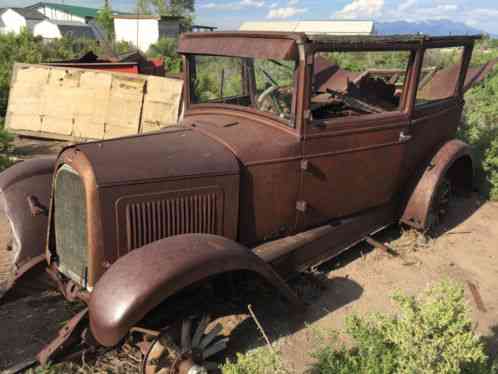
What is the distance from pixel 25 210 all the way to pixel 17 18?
152 ft

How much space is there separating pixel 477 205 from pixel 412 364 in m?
4.31

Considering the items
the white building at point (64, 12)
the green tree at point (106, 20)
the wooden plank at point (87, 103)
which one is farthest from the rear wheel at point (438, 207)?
the white building at point (64, 12)

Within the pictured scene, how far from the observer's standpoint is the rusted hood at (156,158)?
8.50 feet

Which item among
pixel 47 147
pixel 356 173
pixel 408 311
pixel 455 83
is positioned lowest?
pixel 47 147

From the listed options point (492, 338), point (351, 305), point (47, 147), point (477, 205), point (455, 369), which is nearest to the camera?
point (455, 369)

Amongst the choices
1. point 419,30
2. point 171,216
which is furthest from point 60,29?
point 171,216

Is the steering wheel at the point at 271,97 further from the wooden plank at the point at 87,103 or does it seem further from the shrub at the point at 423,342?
the wooden plank at the point at 87,103

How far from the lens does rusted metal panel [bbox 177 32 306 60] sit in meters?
2.91

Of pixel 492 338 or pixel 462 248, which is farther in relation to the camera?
Answer: pixel 462 248

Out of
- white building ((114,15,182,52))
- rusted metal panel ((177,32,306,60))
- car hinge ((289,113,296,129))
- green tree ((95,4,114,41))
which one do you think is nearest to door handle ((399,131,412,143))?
car hinge ((289,113,296,129))

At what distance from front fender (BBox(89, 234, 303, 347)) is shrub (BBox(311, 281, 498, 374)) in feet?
2.68

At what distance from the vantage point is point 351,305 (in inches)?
138

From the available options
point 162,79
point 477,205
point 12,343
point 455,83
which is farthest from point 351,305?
point 162,79

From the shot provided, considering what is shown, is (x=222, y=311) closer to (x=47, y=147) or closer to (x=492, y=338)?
(x=492, y=338)
